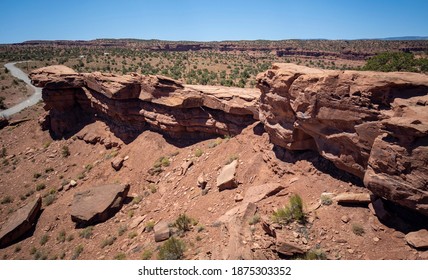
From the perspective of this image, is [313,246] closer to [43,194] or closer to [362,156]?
[362,156]

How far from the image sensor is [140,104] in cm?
1923

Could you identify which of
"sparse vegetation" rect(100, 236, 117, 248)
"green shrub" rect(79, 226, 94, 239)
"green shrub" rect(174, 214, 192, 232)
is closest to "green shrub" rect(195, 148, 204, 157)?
"green shrub" rect(174, 214, 192, 232)

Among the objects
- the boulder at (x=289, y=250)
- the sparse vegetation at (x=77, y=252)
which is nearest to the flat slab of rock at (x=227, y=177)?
the boulder at (x=289, y=250)

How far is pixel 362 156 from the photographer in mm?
8055

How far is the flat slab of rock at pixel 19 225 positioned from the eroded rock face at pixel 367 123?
14.0 m

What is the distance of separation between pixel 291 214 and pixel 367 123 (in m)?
3.44

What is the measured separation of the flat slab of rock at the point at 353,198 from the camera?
26.3ft

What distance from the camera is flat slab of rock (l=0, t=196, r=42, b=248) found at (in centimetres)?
1355

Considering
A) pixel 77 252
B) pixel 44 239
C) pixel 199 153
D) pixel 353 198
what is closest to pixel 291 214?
pixel 353 198

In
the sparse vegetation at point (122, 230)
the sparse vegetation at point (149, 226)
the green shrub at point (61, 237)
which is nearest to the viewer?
the sparse vegetation at point (149, 226)

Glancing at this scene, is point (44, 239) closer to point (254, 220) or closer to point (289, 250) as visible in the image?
point (254, 220)

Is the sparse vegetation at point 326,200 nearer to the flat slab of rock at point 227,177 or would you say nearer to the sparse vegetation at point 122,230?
the flat slab of rock at point 227,177

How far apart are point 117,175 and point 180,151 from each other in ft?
14.1
